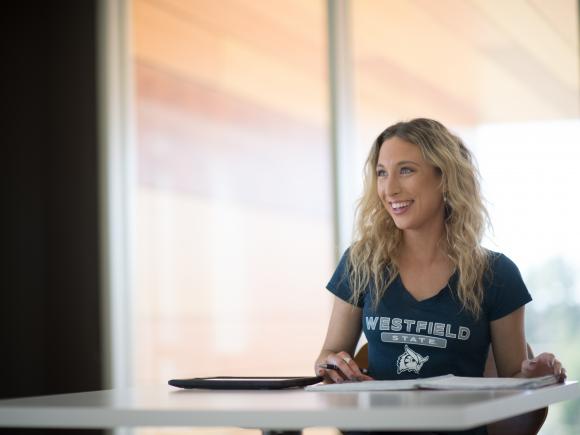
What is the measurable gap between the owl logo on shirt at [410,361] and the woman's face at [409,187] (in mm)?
331

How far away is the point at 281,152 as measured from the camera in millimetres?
4129

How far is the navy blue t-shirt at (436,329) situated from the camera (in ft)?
6.89

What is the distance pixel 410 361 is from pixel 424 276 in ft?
0.74

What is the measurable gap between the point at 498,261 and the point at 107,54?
2.95m

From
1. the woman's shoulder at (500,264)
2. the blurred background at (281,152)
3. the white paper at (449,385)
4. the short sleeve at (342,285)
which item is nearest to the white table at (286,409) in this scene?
the white paper at (449,385)

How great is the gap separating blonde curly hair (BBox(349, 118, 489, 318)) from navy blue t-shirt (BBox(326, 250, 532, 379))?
46 millimetres

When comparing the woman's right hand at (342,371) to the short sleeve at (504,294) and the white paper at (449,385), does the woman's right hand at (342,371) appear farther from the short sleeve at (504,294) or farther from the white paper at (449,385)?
the short sleeve at (504,294)

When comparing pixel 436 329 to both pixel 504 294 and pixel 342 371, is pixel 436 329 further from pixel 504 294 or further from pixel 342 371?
pixel 342 371

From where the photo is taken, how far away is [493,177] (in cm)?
363

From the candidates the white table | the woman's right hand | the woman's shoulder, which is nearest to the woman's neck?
the woman's shoulder

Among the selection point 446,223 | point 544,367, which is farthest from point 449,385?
point 446,223

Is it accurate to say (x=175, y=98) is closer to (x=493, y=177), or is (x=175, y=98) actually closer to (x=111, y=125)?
(x=111, y=125)

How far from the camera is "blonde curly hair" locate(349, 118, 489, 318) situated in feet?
7.28

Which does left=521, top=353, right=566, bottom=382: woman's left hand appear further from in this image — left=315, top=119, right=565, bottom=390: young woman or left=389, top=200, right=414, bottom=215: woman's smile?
left=389, top=200, right=414, bottom=215: woman's smile
